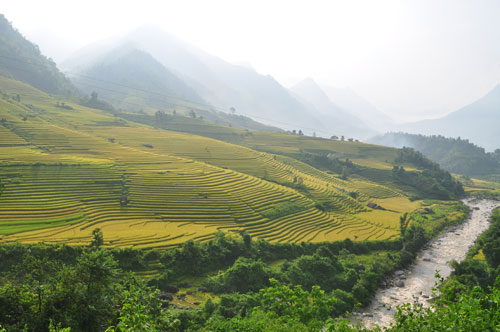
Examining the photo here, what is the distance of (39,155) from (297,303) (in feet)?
116

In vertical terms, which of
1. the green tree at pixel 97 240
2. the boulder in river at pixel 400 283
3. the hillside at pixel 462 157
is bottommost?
the boulder in river at pixel 400 283

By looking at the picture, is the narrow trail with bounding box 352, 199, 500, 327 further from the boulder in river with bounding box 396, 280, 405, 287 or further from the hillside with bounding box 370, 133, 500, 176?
the hillside with bounding box 370, 133, 500, 176

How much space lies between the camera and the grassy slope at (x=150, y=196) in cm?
2411

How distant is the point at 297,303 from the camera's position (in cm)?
1096

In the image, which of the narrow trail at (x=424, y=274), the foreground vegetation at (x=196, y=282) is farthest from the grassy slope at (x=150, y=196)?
the narrow trail at (x=424, y=274)

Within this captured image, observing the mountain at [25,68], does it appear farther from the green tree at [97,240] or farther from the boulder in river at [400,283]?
the boulder in river at [400,283]

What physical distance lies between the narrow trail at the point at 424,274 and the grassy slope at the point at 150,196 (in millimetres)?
5172

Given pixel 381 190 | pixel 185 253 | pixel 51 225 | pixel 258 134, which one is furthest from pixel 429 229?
pixel 258 134

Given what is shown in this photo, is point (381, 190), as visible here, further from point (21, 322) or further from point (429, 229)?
point (21, 322)

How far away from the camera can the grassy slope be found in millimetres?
24109

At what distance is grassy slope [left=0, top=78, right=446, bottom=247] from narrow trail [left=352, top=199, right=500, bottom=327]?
517 centimetres

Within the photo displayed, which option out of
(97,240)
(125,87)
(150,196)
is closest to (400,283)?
(97,240)

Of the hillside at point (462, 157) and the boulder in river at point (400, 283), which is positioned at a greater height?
the hillside at point (462, 157)

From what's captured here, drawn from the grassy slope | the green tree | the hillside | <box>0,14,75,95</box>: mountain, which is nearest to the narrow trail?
the grassy slope
